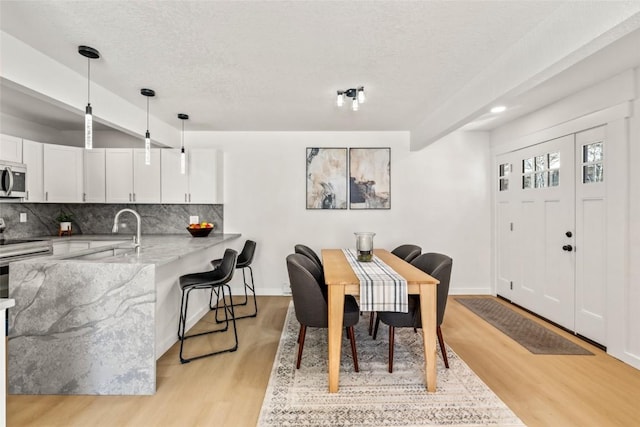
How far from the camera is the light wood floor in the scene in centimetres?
198

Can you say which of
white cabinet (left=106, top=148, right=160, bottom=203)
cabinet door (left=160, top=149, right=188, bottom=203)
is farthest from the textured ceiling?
white cabinet (left=106, top=148, right=160, bottom=203)

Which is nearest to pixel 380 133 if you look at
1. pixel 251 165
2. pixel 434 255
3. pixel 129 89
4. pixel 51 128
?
pixel 251 165

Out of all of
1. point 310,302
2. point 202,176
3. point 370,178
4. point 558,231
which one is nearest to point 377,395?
point 310,302

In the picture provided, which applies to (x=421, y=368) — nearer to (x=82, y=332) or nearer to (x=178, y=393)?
(x=178, y=393)

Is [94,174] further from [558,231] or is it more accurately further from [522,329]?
[558,231]

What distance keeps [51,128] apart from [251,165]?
270cm

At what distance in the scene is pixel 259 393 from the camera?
224 cm

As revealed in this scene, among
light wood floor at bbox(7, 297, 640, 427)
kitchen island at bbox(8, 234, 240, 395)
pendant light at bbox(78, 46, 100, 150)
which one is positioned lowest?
light wood floor at bbox(7, 297, 640, 427)

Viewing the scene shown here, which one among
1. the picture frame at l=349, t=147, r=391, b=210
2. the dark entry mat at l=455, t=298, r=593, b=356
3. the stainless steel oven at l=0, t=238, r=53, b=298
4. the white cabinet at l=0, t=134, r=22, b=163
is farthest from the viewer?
the picture frame at l=349, t=147, r=391, b=210

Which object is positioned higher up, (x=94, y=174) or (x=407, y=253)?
(x=94, y=174)

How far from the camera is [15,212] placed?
382 cm

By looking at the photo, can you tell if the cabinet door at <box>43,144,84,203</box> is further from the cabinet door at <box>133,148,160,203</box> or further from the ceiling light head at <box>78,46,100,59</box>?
the ceiling light head at <box>78,46,100,59</box>

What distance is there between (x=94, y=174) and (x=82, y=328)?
2.76 m

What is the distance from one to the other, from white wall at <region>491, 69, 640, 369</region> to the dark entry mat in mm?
325
